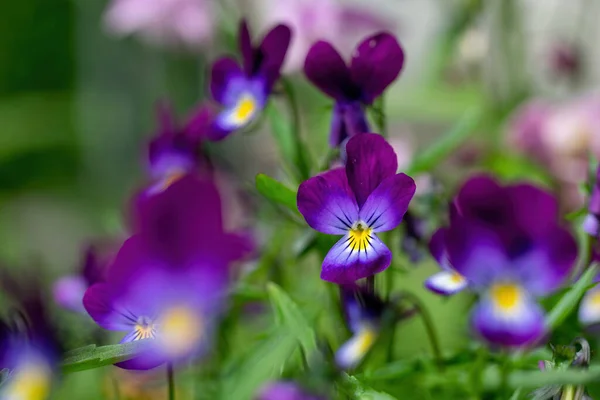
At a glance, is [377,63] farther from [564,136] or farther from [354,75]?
[564,136]

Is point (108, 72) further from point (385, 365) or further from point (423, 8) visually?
point (385, 365)

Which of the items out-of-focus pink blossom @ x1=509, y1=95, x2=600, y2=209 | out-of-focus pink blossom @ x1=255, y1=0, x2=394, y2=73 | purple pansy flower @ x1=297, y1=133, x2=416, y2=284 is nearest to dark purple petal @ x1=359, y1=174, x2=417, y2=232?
purple pansy flower @ x1=297, y1=133, x2=416, y2=284

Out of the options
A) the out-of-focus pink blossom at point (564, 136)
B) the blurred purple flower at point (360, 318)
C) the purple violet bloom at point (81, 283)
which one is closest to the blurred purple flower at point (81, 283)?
the purple violet bloom at point (81, 283)

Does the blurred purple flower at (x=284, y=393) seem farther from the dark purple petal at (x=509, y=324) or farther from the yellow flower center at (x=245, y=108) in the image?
the yellow flower center at (x=245, y=108)

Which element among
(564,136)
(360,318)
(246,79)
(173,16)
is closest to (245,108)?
(246,79)

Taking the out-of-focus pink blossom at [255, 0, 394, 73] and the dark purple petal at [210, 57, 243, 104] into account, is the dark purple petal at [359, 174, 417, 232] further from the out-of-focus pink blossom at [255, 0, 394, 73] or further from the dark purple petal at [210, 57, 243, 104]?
the out-of-focus pink blossom at [255, 0, 394, 73]
